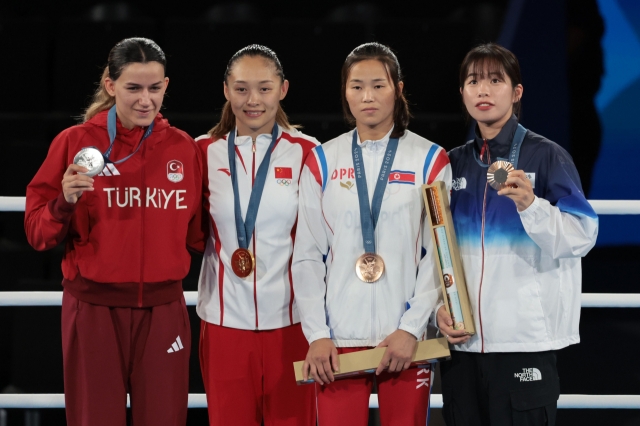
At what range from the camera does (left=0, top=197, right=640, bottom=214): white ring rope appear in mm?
2643

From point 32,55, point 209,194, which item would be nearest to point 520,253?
point 209,194

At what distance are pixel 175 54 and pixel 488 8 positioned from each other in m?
2.56

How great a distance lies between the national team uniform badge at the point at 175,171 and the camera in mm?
2395

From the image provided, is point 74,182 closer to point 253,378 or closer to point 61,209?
point 61,209

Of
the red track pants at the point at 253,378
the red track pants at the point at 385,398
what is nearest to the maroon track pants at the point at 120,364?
the red track pants at the point at 253,378

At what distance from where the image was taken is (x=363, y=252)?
2.29 m

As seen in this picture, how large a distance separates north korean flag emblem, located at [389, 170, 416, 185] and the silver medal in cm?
83

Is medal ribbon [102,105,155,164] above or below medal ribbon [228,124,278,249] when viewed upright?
above

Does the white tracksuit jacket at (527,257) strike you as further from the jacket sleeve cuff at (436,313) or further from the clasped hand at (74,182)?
the clasped hand at (74,182)

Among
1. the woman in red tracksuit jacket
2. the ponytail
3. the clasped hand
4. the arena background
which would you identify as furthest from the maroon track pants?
the arena background

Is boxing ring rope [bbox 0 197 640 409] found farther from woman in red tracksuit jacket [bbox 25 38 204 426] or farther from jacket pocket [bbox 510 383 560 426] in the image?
jacket pocket [bbox 510 383 560 426]

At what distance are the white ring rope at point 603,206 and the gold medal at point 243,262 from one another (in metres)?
0.78

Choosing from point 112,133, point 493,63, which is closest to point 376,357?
point 493,63

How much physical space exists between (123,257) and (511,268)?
1115 mm
